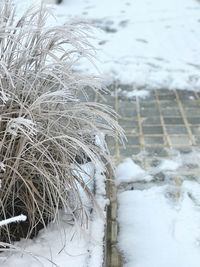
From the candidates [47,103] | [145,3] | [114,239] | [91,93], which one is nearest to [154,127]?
[91,93]

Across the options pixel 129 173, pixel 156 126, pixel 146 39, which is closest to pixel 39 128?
pixel 129 173

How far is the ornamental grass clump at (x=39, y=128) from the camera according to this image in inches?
84.2

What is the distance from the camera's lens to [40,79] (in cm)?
238

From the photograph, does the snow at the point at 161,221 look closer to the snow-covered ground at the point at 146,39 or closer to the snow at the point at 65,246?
the snow at the point at 65,246

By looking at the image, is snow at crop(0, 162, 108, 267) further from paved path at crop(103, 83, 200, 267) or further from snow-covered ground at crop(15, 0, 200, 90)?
snow-covered ground at crop(15, 0, 200, 90)

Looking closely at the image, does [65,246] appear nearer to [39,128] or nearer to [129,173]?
[39,128]

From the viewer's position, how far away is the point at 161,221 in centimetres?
270

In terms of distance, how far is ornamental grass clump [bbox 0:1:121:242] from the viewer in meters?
2.14

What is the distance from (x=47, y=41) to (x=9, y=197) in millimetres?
721

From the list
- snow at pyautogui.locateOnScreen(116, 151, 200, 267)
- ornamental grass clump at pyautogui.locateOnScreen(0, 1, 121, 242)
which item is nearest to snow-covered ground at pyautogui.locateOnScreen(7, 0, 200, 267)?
snow at pyautogui.locateOnScreen(116, 151, 200, 267)

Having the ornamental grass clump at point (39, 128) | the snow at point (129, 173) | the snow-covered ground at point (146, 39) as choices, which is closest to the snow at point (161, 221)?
the snow at point (129, 173)

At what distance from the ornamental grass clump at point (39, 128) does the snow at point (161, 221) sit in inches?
13.8

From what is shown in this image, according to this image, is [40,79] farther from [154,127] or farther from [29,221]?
[154,127]

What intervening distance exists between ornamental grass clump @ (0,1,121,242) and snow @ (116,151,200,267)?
0.35m
